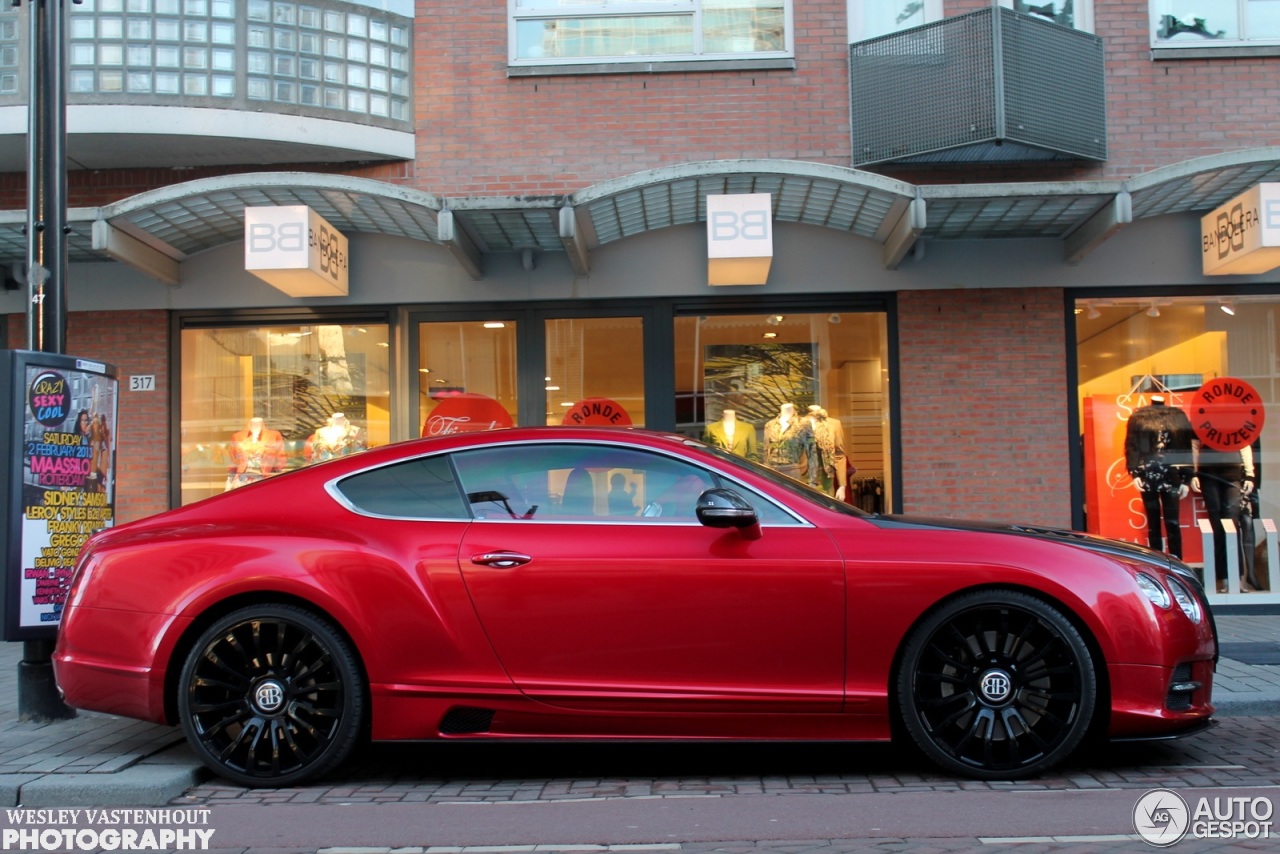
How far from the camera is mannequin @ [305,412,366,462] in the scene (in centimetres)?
1070

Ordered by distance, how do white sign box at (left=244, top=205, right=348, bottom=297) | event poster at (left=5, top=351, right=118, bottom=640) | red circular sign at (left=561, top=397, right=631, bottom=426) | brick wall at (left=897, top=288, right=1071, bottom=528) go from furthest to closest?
red circular sign at (left=561, top=397, right=631, bottom=426)
brick wall at (left=897, top=288, right=1071, bottom=528)
white sign box at (left=244, top=205, right=348, bottom=297)
event poster at (left=5, top=351, right=118, bottom=640)

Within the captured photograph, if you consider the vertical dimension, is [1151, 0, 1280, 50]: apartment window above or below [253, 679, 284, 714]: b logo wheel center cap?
above

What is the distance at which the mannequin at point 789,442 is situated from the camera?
34.8 ft

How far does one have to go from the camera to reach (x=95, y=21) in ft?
32.3

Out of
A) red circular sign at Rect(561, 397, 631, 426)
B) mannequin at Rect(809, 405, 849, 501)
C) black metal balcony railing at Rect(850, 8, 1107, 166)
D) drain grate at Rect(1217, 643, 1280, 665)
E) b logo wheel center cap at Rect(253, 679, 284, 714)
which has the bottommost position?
drain grate at Rect(1217, 643, 1280, 665)

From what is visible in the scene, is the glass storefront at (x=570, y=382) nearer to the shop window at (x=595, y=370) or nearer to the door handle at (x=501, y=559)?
the shop window at (x=595, y=370)

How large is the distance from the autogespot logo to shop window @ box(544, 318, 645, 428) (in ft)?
21.3

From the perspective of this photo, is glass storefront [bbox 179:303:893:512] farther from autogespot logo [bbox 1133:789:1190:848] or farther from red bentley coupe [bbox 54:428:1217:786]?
autogespot logo [bbox 1133:789:1190:848]

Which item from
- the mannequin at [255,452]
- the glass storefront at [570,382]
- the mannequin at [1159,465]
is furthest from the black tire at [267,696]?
the mannequin at [1159,465]

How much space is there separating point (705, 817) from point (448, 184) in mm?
7333

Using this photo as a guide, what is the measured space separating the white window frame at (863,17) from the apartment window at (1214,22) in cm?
189

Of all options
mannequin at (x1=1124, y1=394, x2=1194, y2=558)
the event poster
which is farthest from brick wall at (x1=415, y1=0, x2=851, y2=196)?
the event poster

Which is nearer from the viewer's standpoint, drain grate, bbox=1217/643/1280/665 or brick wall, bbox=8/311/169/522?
drain grate, bbox=1217/643/1280/665

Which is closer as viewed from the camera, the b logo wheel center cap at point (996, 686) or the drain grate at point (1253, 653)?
the b logo wheel center cap at point (996, 686)
